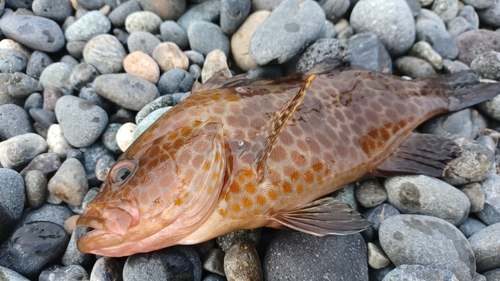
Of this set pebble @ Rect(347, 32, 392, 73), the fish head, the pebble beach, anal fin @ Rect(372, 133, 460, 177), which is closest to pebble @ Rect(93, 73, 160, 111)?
the pebble beach

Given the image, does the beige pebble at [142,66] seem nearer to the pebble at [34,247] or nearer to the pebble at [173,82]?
the pebble at [173,82]

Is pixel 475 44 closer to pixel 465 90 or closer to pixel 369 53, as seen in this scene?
pixel 465 90

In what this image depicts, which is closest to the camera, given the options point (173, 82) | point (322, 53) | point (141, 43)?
point (322, 53)

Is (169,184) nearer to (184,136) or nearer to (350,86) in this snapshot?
(184,136)

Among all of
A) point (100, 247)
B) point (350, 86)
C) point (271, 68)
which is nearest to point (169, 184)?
point (100, 247)

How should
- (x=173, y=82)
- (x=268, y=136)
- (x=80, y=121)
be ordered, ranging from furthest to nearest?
(x=173, y=82), (x=80, y=121), (x=268, y=136)

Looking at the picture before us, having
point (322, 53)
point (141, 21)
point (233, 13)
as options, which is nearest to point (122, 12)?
point (141, 21)
